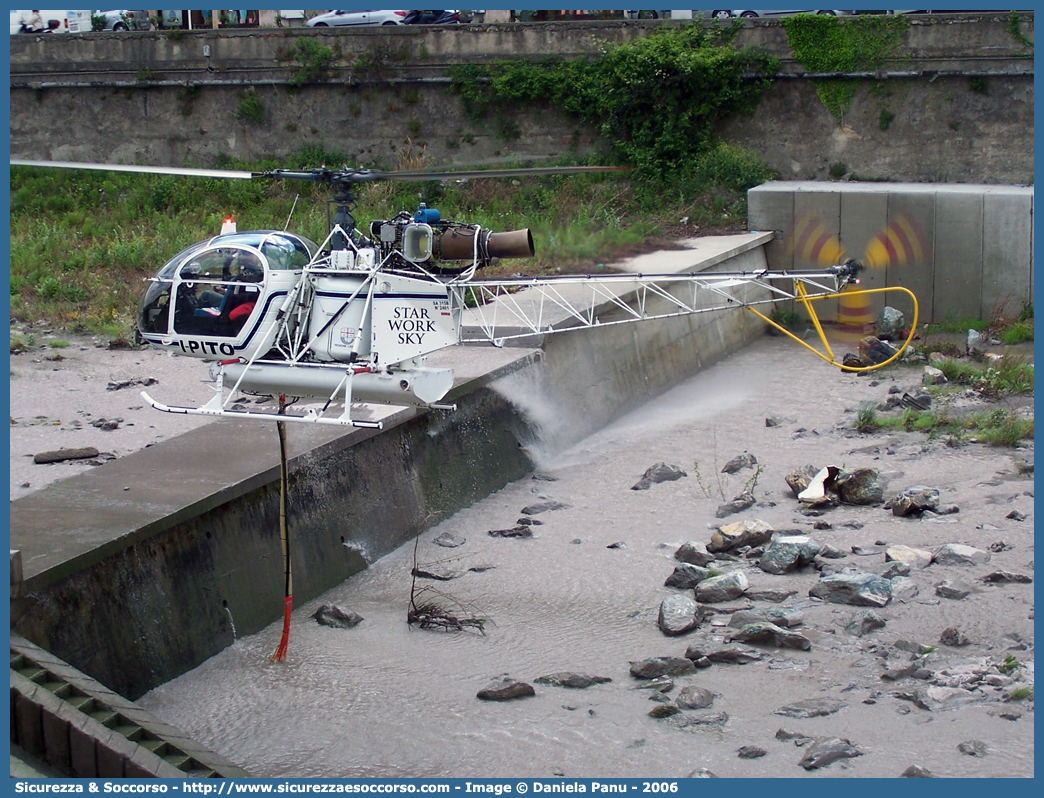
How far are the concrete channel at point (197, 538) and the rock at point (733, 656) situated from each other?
4535mm

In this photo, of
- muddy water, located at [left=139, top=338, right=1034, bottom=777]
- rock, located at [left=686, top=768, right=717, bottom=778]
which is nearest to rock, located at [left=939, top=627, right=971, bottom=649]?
muddy water, located at [left=139, top=338, right=1034, bottom=777]

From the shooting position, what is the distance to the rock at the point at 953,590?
38.0 ft

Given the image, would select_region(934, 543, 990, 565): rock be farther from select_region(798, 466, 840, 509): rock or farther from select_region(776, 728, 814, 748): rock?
select_region(776, 728, 814, 748): rock

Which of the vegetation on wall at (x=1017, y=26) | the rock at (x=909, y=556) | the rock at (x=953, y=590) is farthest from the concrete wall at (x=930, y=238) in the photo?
the rock at (x=953, y=590)

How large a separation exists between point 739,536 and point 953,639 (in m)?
3.25

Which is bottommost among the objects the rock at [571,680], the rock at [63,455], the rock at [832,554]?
the rock at [571,680]

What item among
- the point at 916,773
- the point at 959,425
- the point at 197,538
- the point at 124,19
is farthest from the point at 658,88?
the point at 916,773

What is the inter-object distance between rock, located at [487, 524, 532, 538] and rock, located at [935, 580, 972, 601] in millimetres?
5168

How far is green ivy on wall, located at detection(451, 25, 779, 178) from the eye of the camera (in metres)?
29.2

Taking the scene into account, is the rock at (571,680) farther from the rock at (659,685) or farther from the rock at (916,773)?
the rock at (916,773)

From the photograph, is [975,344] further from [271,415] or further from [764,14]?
[271,415]

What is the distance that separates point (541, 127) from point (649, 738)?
24.0 m

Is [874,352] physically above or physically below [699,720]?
above

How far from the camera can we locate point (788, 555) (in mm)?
12742
